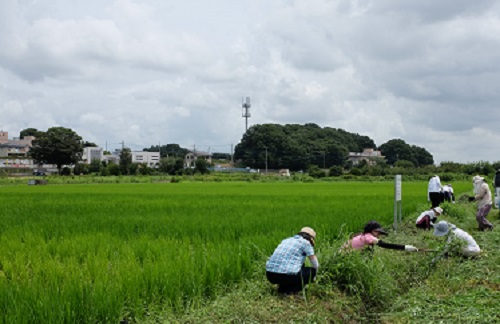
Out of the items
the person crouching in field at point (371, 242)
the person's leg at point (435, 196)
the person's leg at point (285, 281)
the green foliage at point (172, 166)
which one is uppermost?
the green foliage at point (172, 166)

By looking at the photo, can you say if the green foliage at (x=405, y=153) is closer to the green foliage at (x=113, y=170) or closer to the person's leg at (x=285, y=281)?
the green foliage at (x=113, y=170)

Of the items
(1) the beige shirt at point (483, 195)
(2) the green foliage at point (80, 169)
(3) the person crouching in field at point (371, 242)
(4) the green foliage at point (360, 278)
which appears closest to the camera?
(4) the green foliage at point (360, 278)

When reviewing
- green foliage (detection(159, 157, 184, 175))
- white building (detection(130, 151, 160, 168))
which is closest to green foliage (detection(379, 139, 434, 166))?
white building (detection(130, 151, 160, 168))

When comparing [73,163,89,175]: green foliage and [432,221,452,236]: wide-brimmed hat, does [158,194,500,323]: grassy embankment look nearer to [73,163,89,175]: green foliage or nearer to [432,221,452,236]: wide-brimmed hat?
[432,221,452,236]: wide-brimmed hat

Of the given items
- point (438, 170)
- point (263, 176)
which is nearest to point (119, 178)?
point (263, 176)

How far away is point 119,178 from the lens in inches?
1791

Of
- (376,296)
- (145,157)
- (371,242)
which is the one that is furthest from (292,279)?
(145,157)

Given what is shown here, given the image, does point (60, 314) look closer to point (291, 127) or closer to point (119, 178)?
point (119, 178)

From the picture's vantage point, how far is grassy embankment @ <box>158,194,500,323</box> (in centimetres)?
387

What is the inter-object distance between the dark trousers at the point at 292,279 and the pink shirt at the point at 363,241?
1141mm

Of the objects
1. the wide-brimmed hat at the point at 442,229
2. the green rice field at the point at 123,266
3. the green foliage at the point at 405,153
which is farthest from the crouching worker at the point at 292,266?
the green foliage at the point at 405,153

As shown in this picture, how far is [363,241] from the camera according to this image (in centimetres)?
551

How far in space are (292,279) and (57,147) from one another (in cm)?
5858

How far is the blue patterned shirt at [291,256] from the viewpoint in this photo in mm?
4297
